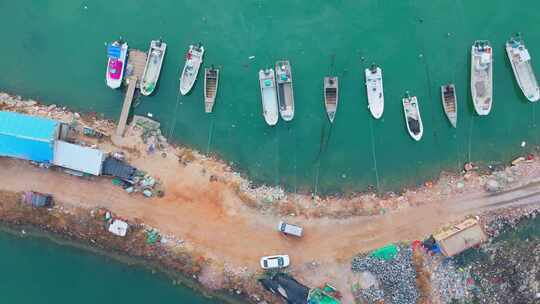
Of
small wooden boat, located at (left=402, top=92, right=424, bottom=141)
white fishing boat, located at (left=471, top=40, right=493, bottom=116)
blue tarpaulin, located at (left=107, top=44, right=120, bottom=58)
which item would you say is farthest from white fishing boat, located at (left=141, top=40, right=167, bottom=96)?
white fishing boat, located at (left=471, top=40, right=493, bottom=116)

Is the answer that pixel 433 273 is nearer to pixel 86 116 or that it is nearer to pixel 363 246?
pixel 363 246

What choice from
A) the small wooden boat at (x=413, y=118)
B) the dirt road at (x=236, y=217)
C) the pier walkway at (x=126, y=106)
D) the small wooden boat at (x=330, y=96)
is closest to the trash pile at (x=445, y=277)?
the dirt road at (x=236, y=217)

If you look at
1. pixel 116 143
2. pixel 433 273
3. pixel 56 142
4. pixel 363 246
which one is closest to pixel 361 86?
pixel 363 246

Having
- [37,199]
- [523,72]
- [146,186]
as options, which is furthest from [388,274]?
[37,199]

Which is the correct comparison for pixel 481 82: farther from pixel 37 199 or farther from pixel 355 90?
pixel 37 199

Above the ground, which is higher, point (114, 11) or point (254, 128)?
point (114, 11)

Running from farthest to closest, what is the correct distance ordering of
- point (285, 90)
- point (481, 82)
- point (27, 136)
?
point (285, 90) < point (481, 82) < point (27, 136)

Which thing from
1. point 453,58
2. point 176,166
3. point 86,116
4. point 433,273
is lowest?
point 433,273

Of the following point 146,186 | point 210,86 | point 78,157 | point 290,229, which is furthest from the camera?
point 210,86
